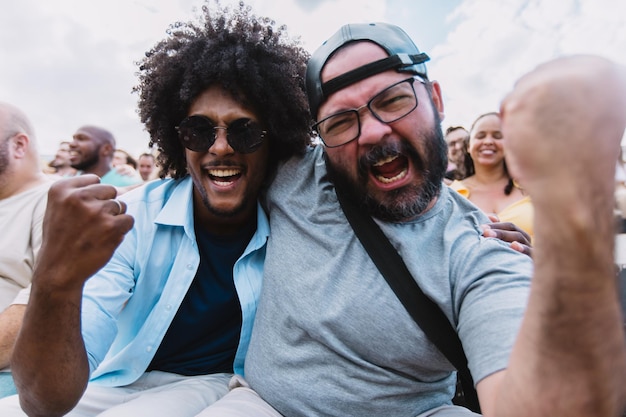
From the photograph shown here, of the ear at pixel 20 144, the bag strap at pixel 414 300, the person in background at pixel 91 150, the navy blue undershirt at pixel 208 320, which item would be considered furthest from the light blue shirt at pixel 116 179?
the bag strap at pixel 414 300

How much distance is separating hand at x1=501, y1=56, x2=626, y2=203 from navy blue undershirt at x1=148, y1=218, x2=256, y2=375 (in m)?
1.71

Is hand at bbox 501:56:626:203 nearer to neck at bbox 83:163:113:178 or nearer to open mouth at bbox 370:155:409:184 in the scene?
open mouth at bbox 370:155:409:184

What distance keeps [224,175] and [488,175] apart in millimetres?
2924

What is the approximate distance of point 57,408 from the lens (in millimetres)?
1672

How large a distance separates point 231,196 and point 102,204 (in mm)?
754

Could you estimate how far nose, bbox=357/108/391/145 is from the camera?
1.87m

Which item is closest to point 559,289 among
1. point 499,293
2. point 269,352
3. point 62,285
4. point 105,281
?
point 499,293

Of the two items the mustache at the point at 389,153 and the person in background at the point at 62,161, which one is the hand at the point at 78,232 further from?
the person in background at the point at 62,161

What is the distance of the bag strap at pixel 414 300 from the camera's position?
5.14 ft

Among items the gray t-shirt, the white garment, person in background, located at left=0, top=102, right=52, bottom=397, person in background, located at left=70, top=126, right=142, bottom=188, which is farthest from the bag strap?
person in background, located at left=70, top=126, right=142, bottom=188

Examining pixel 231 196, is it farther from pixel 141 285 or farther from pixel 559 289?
pixel 559 289

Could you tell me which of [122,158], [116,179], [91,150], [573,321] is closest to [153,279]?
[573,321]

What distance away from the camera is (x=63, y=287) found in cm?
154

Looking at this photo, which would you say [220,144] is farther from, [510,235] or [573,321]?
[573,321]
